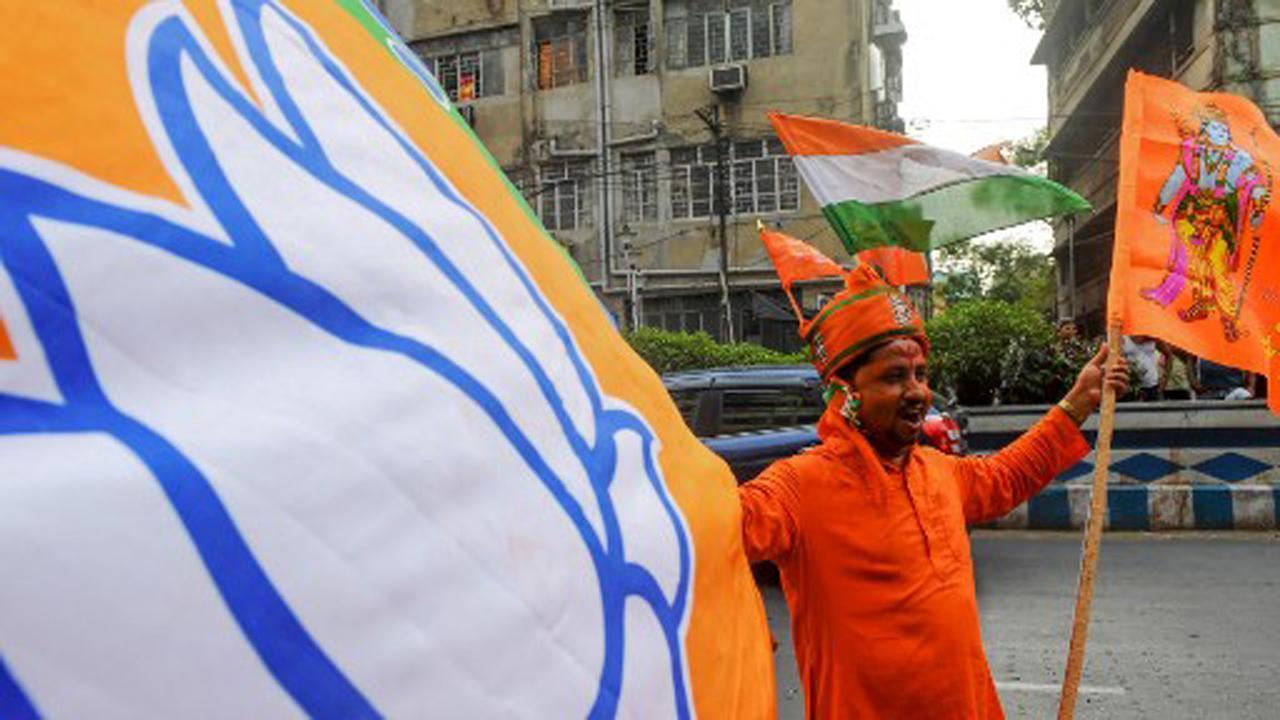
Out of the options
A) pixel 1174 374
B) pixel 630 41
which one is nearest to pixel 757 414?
pixel 1174 374

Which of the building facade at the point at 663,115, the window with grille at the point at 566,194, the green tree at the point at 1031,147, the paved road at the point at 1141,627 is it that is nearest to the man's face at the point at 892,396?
the paved road at the point at 1141,627

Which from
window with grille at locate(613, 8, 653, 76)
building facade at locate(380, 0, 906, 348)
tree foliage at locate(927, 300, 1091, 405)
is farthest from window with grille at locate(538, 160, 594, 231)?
tree foliage at locate(927, 300, 1091, 405)

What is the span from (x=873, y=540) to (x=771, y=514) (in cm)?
23

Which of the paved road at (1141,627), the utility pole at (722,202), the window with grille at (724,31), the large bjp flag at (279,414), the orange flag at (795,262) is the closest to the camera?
the large bjp flag at (279,414)

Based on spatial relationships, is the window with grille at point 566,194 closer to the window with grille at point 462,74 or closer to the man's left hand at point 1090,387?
the window with grille at point 462,74

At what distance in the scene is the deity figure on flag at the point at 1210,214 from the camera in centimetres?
252

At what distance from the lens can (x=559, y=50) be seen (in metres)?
25.5

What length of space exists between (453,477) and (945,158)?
186 centimetres

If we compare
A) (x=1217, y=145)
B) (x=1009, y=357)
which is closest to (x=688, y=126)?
(x=1009, y=357)

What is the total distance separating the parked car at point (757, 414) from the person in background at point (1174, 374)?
5.79 metres

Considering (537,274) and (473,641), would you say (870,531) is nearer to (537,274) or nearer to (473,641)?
(537,274)

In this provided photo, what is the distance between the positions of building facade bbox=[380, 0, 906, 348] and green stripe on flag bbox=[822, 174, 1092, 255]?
1950 centimetres

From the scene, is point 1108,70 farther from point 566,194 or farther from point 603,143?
point 566,194

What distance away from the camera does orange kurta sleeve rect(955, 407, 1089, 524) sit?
249cm
